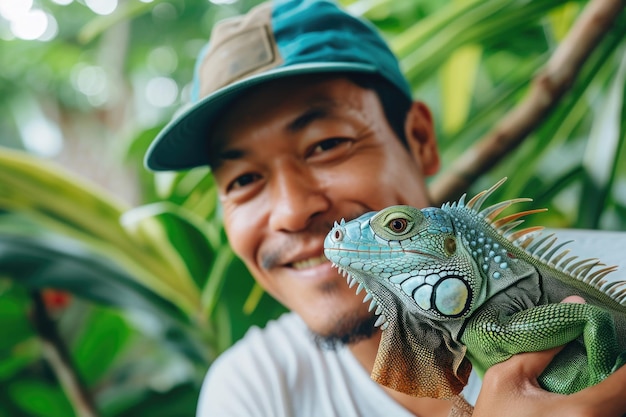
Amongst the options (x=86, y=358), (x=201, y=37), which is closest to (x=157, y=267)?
(x=86, y=358)

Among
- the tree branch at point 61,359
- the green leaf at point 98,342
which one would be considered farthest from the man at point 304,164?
the green leaf at point 98,342

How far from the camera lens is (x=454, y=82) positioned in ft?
5.36

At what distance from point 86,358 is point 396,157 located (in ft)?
4.74

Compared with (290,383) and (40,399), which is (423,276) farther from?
(40,399)

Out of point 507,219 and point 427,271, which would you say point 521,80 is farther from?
point 427,271

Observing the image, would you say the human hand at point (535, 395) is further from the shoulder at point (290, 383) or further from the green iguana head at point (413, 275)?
the shoulder at point (290, 383)

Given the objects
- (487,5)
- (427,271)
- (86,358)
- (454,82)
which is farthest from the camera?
(86,358)

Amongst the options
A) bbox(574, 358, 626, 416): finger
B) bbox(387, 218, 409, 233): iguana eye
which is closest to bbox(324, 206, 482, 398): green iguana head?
bbox(387, 218, 409, 233): iguana eye

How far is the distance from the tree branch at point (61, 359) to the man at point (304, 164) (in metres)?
0.74

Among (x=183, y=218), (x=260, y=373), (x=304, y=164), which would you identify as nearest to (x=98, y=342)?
(x=183, y=218)

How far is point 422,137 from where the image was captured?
1.08m

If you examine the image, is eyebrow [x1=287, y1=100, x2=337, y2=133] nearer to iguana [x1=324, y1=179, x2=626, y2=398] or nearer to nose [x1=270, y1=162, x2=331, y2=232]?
nose [x1=270, y1=162, x2=331, y2=232]

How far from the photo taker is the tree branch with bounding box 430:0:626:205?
124cm

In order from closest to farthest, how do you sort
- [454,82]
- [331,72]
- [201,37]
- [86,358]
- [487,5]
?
[331,72] → [487,5] → [454,82] → [86,358] → [201,37]
